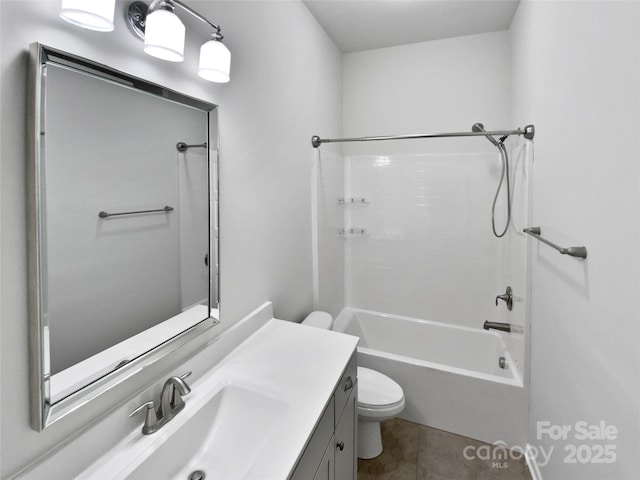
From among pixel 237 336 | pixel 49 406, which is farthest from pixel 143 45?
pixel 237 336

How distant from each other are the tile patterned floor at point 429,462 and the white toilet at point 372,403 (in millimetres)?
85

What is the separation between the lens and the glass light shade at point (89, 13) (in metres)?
0.72

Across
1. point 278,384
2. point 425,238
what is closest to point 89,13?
point 278,384

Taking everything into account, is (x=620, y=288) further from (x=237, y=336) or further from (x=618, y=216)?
(x=237, y=336)

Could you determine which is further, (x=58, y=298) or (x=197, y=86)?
(x=197, y=86)

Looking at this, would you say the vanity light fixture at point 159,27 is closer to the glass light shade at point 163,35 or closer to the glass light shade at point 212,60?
the glass light shade at point 163,35

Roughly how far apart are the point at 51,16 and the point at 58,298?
663mm

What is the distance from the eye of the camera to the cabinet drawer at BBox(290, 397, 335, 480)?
0.91 metres

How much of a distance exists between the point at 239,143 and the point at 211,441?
1180 mm

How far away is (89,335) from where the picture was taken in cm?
88

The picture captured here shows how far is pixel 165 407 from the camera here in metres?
1.00

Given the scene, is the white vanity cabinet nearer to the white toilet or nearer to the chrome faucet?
the white toilet

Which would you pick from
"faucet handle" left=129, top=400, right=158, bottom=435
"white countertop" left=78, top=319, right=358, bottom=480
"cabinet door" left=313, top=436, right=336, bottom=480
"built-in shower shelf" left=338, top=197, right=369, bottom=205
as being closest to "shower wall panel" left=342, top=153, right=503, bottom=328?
"built-in shower shelf" left=338, top=197, right=369, bottom=205

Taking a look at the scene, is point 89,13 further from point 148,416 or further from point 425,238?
point 425,238
